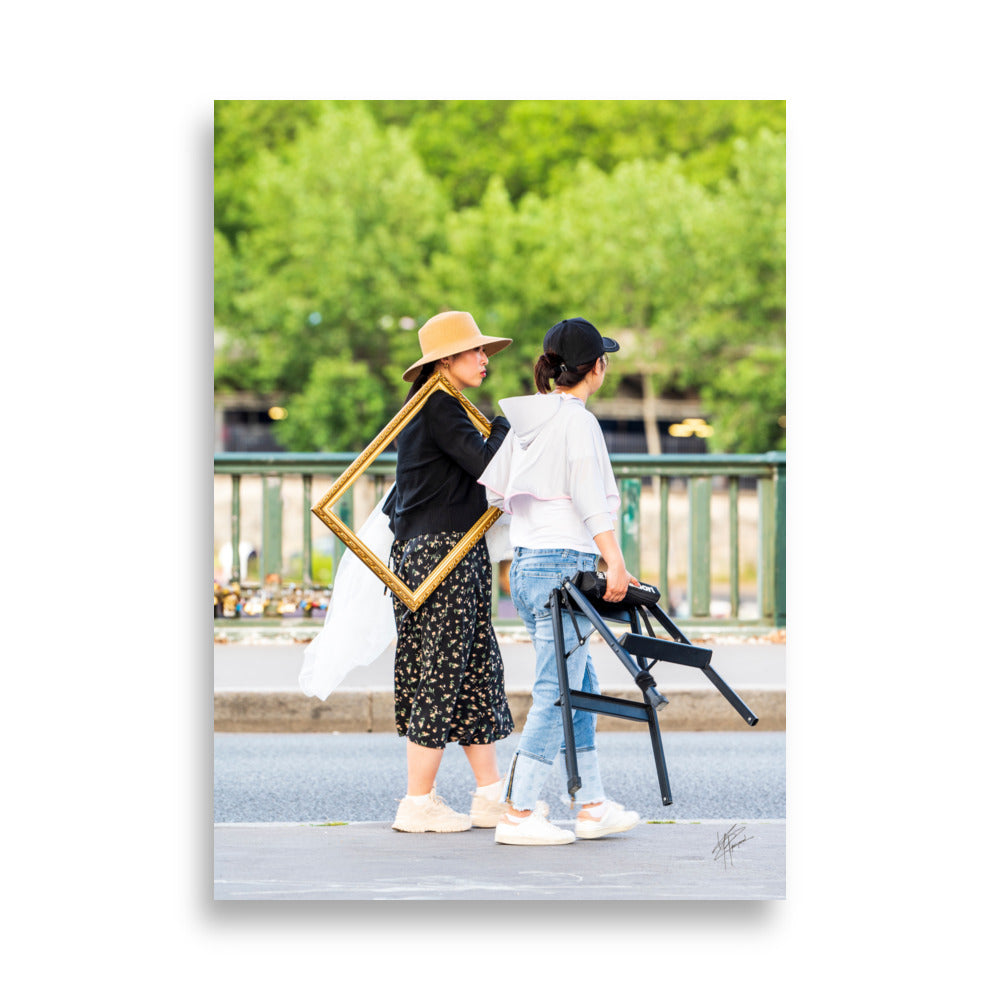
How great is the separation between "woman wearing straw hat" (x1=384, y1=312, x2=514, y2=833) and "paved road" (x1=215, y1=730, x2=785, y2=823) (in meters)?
0.57

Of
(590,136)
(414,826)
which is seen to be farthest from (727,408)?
(414,826)

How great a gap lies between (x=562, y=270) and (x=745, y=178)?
3.90m

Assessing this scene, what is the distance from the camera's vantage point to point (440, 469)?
4305mm

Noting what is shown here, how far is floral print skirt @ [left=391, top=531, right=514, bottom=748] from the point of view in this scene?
4.32 m

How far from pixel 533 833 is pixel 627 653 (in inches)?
34.4

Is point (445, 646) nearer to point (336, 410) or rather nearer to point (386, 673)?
point (386, 673)

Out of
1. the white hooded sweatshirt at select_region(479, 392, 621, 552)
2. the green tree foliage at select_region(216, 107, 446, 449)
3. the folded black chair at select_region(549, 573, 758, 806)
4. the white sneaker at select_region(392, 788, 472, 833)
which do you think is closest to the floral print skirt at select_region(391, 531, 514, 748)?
the white sneaker at select_region(392, 788, 472, 833)

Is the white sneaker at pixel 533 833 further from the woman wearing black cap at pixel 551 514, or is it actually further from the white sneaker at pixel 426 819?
the white sneaker at pixel 426 819
